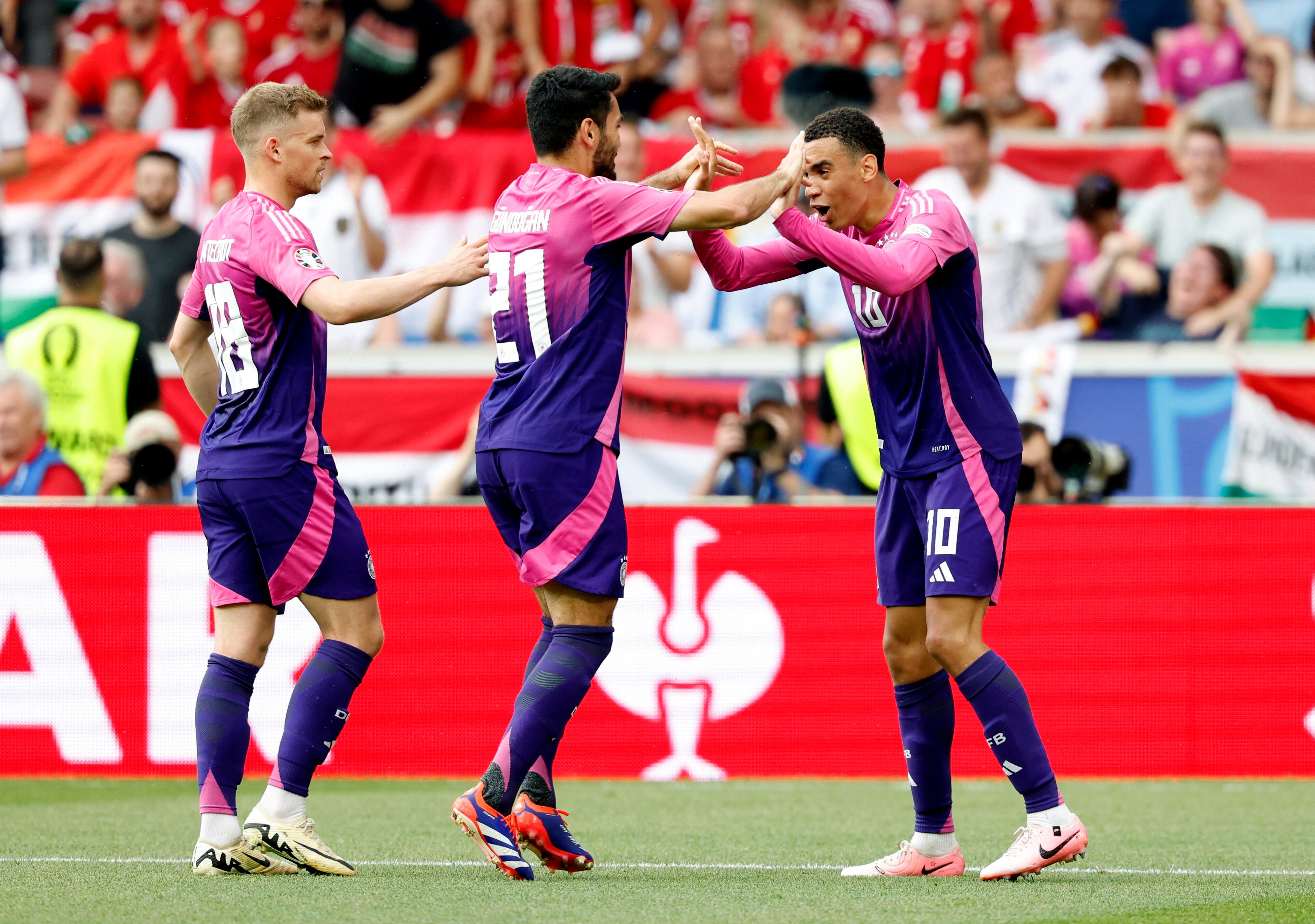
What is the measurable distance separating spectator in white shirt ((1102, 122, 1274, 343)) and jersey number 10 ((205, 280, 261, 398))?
7.31 m

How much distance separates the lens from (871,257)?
505 cm

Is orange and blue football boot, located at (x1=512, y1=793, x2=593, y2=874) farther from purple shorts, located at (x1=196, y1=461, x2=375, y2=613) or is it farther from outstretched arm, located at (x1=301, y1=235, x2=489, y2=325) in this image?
outstretched arm, located at (x1=301, y1=235, x2=489, y2=325)

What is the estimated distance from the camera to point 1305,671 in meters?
8.10

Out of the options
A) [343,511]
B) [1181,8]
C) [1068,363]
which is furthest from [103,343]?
[1181,8]

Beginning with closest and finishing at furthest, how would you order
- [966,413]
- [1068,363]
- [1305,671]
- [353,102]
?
1. [966,413]
2. [1305,671]
3. [1068,363]
4. [353,102]

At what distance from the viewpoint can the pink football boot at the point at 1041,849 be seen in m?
5.16

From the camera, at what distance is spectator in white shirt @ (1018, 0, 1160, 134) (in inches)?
526

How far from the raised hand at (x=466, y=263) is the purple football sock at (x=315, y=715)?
126 centimetres

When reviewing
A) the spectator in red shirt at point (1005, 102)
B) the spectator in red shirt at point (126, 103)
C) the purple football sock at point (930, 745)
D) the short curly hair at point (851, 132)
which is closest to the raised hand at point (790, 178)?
the short curly hair at point (851, 132)

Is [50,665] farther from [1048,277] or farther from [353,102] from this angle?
[1048,277]

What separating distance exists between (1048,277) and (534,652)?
6728 millimetres

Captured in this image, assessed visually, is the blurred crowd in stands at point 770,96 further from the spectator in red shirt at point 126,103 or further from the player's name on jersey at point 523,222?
the player's name on jersey at point 523,222

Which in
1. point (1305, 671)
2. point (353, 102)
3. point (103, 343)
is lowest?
point (1305, 671)

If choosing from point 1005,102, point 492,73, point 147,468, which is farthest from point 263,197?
point 1005,102
